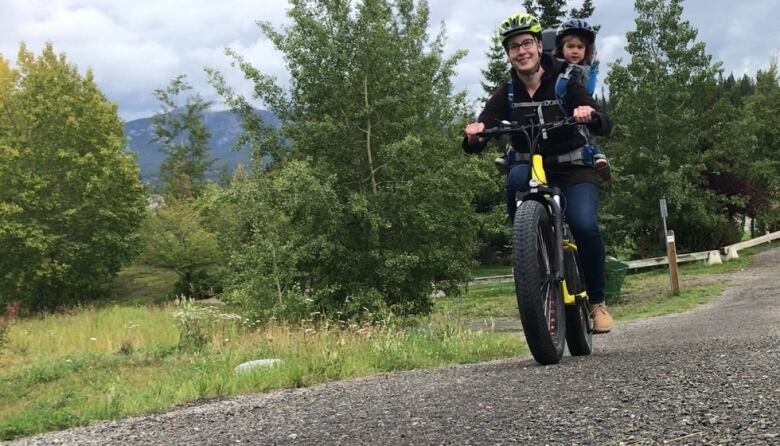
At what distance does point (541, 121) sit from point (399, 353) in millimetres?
3167

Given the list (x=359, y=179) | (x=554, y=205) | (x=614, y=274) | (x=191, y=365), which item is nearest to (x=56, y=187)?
(x=359, y=179)

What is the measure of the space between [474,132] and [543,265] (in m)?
1.11

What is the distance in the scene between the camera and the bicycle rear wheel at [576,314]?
4.82 metres

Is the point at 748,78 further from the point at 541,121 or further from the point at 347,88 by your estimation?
the point at 541,121

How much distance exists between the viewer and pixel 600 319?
5250 millimetres

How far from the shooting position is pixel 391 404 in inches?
147

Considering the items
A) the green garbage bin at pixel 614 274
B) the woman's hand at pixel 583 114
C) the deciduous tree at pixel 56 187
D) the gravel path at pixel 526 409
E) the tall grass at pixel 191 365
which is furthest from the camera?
the deciduous tree at pixel 56 187

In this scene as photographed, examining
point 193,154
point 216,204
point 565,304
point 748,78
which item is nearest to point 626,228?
point 216,204

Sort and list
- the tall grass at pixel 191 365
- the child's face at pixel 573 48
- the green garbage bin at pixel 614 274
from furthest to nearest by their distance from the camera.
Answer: the green garbage bin at pixel 614 274
the tall grass at pixel 191 365
the child's face at pixel 573 48

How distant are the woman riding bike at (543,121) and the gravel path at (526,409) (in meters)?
0.98

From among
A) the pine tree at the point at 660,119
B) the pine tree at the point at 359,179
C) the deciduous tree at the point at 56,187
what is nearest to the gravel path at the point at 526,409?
the pine tree at the point at 359,179

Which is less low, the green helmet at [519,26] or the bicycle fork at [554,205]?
the green helmet at [519,26]

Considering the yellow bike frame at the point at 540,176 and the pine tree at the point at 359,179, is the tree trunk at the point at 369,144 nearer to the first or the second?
the pine tree at the point at 359,179

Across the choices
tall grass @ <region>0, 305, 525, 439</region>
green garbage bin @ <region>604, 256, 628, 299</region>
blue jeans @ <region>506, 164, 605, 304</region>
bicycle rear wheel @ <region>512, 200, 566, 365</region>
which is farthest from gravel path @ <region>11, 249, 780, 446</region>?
green garbage bin @ <region>604, 256, 628, 299</region>
